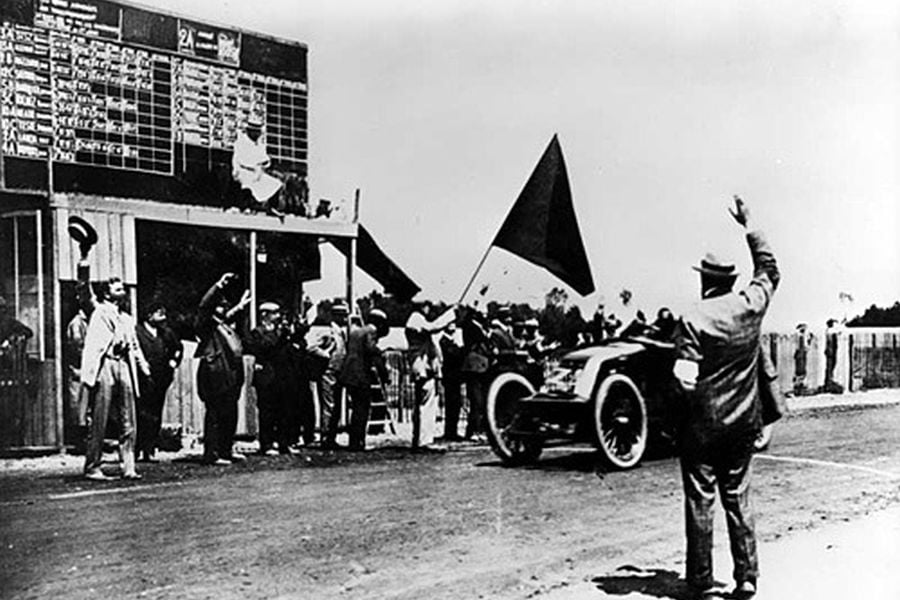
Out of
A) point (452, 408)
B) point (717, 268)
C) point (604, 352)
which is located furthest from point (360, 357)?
point (717, 268)

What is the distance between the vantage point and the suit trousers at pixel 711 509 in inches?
216

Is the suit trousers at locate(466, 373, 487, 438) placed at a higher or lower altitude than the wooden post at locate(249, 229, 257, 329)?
lower

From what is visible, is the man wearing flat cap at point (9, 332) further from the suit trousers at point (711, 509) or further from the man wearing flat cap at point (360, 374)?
the suit trousers at point (711, 509)

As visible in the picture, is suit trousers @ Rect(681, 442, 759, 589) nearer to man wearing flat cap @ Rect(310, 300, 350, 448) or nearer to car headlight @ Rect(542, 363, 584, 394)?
car headlight @ Rect(542, 363, 584, 394)

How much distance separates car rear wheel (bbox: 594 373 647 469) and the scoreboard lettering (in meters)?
3.62

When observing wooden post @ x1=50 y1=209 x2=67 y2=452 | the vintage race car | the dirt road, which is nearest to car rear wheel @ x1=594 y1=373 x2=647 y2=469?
the vintage race car

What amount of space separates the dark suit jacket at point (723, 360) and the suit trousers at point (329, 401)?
6.50m

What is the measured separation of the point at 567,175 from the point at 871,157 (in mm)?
2388

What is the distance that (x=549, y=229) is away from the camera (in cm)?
909

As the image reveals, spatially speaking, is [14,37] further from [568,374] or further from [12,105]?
[568,374]

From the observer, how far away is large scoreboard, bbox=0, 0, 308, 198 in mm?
8086

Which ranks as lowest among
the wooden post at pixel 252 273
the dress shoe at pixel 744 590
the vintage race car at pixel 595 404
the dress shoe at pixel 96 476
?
the dress shoe at pixel 96 476

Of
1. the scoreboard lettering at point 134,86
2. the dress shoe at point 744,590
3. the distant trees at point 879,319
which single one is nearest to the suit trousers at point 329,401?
the scoreboard lettering at point 134,86

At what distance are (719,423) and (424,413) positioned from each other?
242 inches
